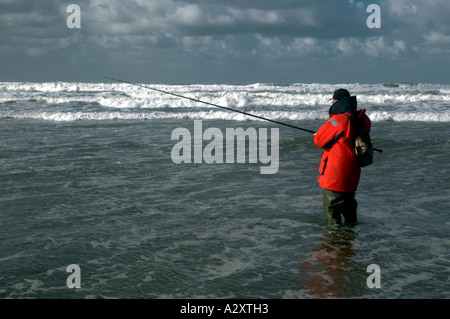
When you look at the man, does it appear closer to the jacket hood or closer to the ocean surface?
the jacket hood

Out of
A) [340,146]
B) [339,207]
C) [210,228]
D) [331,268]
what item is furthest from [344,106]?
[210,228]

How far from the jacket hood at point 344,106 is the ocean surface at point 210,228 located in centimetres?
156

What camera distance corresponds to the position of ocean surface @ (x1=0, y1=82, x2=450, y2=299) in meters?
4.25

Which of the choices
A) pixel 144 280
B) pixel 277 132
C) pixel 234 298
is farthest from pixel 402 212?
pixel 277 132

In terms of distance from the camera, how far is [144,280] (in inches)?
169

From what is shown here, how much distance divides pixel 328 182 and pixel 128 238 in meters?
2.56

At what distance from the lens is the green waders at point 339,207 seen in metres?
5.38

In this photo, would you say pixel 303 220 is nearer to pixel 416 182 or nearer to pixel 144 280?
pixel 144 280

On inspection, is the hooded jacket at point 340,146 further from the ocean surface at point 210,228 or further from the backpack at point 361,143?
the ocean surface at point 210,228

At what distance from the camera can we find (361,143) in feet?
16.7

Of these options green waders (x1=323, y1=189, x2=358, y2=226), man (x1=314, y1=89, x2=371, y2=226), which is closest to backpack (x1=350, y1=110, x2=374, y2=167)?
man (x1=314, y1=89, x2=371, y2=226)

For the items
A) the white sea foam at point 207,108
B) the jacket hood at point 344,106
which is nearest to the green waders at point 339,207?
the jacket hood at point 344,106

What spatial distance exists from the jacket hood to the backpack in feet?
0.29
